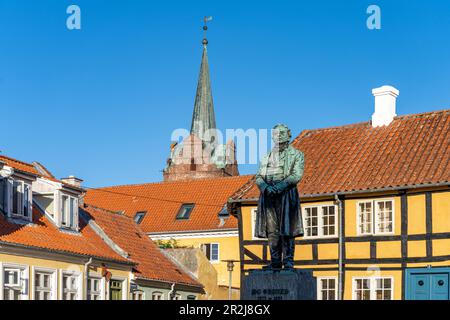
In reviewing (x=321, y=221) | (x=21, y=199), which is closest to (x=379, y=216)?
(x=321, y=221)

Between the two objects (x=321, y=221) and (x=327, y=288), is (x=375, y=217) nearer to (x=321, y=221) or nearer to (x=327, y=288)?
(x=321, y=221)

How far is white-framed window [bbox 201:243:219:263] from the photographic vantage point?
50.7 metres

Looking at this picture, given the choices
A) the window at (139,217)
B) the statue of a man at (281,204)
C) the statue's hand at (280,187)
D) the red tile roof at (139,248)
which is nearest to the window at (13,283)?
the red tile roof at (139,248)

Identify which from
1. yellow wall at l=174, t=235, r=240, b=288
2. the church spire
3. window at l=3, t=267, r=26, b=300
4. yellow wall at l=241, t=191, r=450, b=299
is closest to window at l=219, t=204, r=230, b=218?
yellow wall at l=174, t=235, r=240, b=288

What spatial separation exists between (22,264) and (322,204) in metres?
9.95

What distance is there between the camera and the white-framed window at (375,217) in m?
30.5

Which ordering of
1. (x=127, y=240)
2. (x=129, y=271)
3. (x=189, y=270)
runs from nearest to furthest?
(x=129, y=271)
(x=127, y=240)
(x=189, y=270)

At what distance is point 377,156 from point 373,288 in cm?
474

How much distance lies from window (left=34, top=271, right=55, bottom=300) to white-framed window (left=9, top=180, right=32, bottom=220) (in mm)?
1876

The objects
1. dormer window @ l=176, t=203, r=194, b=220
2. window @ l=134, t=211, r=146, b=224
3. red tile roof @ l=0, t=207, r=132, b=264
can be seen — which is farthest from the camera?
window @ l=134, t=211, r=146, b=224

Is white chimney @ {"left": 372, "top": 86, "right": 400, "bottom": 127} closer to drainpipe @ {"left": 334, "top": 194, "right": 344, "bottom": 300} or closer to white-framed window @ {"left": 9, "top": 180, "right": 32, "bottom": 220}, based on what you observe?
drainpipe @ {"left": 334, "top": 194, "right": 344, "bottom": 300}

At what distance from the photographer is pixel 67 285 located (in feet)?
103

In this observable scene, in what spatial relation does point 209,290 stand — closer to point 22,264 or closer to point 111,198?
point 22,264
